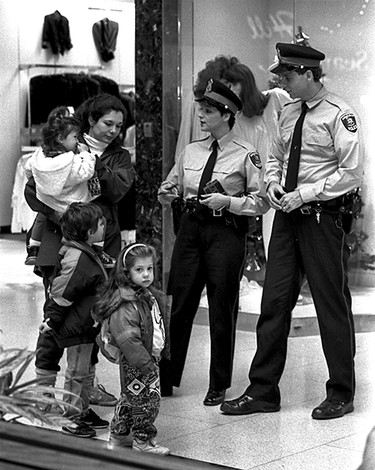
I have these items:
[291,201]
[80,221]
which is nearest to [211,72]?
[291,201]

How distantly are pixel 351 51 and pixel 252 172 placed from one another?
1.95 meters

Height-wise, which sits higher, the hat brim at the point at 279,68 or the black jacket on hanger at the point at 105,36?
the black jacket on hanger at the point at 105,36

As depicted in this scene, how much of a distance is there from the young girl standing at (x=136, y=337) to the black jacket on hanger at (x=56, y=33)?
26.0 feet

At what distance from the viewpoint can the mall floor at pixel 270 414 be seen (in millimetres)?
3893

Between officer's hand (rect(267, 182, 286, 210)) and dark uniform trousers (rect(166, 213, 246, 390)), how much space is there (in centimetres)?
26

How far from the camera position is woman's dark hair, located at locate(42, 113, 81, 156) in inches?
183

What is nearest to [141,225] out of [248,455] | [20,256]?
[248,455]

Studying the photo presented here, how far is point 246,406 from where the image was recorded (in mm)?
4488

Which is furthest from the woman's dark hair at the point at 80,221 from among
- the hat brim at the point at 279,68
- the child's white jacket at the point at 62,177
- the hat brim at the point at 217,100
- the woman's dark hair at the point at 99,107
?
the hat brim at the point at 279,68

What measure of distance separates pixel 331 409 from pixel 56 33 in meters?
7.96

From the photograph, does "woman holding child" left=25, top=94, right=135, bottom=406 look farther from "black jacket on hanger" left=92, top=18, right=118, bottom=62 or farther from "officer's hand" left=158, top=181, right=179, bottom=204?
"black jacket on hanger" left=92, top=18, right=118, bottom=62

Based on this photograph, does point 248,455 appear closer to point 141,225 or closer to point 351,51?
point 141,225

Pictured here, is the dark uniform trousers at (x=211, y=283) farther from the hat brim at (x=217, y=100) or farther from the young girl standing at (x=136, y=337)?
the young girl standing at (x=136, y=337)

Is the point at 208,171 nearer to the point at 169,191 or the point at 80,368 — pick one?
the point at 169,191
